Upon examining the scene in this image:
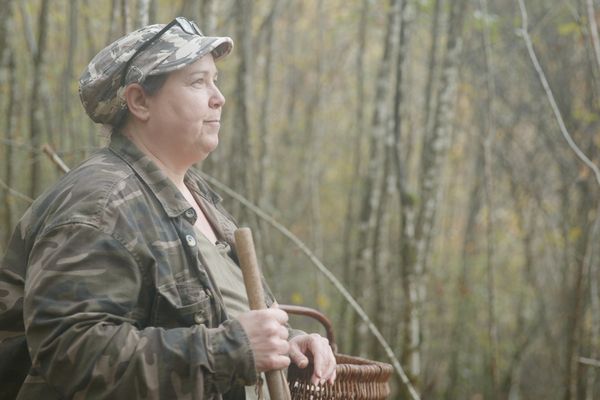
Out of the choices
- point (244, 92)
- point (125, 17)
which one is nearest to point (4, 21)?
point (244, 92)

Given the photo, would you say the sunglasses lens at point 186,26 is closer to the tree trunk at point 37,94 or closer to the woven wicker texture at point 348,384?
the woven wicker texture at point 348,384

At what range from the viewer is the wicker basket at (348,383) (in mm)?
2600

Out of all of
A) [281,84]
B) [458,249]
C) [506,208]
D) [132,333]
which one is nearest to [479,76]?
[506,208]

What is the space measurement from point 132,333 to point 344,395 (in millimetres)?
891

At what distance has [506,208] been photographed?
11.7 meters

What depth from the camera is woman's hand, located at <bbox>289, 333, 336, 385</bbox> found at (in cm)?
255

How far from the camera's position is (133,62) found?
95.0 inches

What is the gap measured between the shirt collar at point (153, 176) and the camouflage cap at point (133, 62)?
0.37 feet

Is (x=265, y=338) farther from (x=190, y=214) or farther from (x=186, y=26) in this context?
(x=186, y=26)

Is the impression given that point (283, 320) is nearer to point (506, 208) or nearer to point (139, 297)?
point (139, 297)

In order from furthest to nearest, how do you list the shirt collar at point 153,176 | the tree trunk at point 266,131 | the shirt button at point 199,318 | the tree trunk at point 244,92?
the tree trunk at point 266,131 < the tree trunk at point 244,92 < the shirt collar at point 153,176 < the shirt button at point 199,318

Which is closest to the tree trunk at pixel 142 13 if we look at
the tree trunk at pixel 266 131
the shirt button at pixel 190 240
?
the shirt button at pixel 190 240

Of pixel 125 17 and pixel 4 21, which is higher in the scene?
pixel 4 21

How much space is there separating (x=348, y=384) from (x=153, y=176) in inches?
36.2
